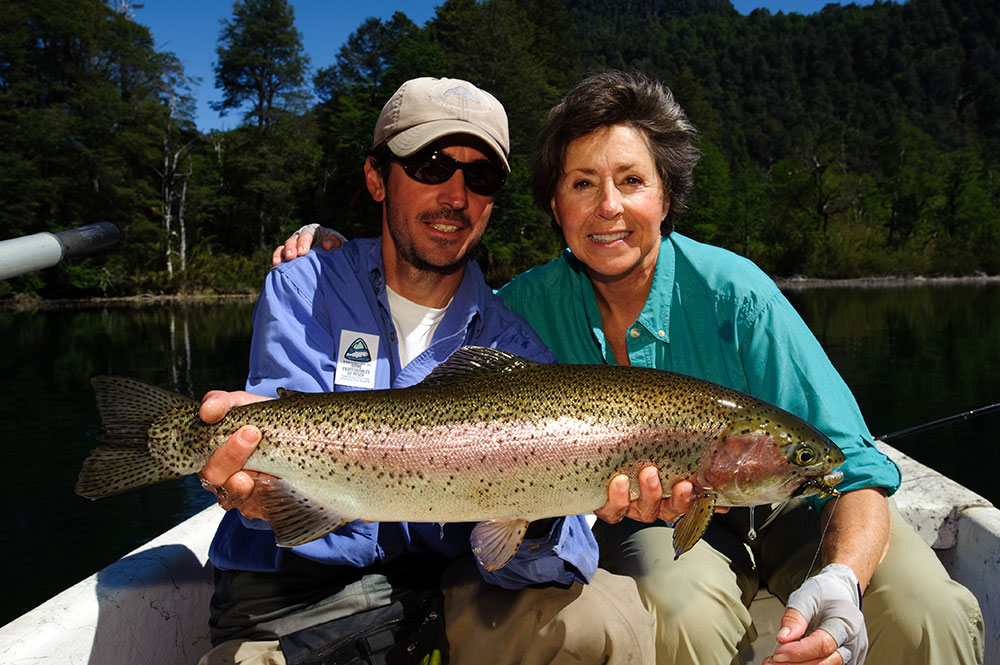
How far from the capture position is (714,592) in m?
3.21

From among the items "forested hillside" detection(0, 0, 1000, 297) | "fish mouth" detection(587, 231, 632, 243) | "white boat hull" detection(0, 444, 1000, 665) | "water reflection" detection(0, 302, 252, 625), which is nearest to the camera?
"white boat hull" detection(0, 444, 1000, 665)

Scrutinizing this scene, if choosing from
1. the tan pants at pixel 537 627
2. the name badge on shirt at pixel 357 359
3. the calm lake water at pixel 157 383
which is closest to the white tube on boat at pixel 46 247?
the name badge on shirt at pixel 357 359

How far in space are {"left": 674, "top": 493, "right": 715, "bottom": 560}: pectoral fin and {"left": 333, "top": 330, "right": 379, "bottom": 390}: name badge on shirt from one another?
5.27 ft

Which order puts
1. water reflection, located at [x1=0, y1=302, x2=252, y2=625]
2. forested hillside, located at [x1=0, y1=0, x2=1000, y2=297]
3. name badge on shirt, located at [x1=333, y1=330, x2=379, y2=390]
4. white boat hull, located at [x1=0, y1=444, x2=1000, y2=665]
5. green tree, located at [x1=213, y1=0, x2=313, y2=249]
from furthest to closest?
green tree, located at [x1=213, y1=0, x2=313, y2=249] < forested hillside, located at [x1=0, y1=0, x2=1000, y2=297] < water reflection, located at [x1=0, y1=302, x2=252, y2=625] < name badge on shirt, located at [x1=333, y1=330, x2=379, y2=390] < white boat hull, located at [x1=0, y1=444, x2=1000, y2=665]

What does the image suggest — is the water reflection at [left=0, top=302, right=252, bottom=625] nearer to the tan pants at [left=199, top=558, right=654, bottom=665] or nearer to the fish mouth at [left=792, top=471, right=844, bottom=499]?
the tan pants at [left=199, top=558, right=654, bottom=665]

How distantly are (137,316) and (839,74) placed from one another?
640 feet

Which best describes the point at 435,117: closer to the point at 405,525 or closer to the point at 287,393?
the point at 287,393

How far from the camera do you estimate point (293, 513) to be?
115 inches

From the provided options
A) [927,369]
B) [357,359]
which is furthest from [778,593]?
[927,369]

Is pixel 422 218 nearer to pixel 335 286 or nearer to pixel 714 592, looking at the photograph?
pixel 335 286

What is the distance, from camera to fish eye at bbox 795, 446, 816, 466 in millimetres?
2986

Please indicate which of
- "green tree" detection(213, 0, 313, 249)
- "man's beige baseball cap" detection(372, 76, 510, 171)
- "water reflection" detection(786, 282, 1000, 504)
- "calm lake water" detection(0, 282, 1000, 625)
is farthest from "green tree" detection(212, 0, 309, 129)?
"man's beige baseball cap" detection(372, 76, 510, 171)

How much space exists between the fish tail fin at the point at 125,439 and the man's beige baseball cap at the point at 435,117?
1817mm

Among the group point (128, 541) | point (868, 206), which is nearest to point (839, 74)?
point (868, 206)
